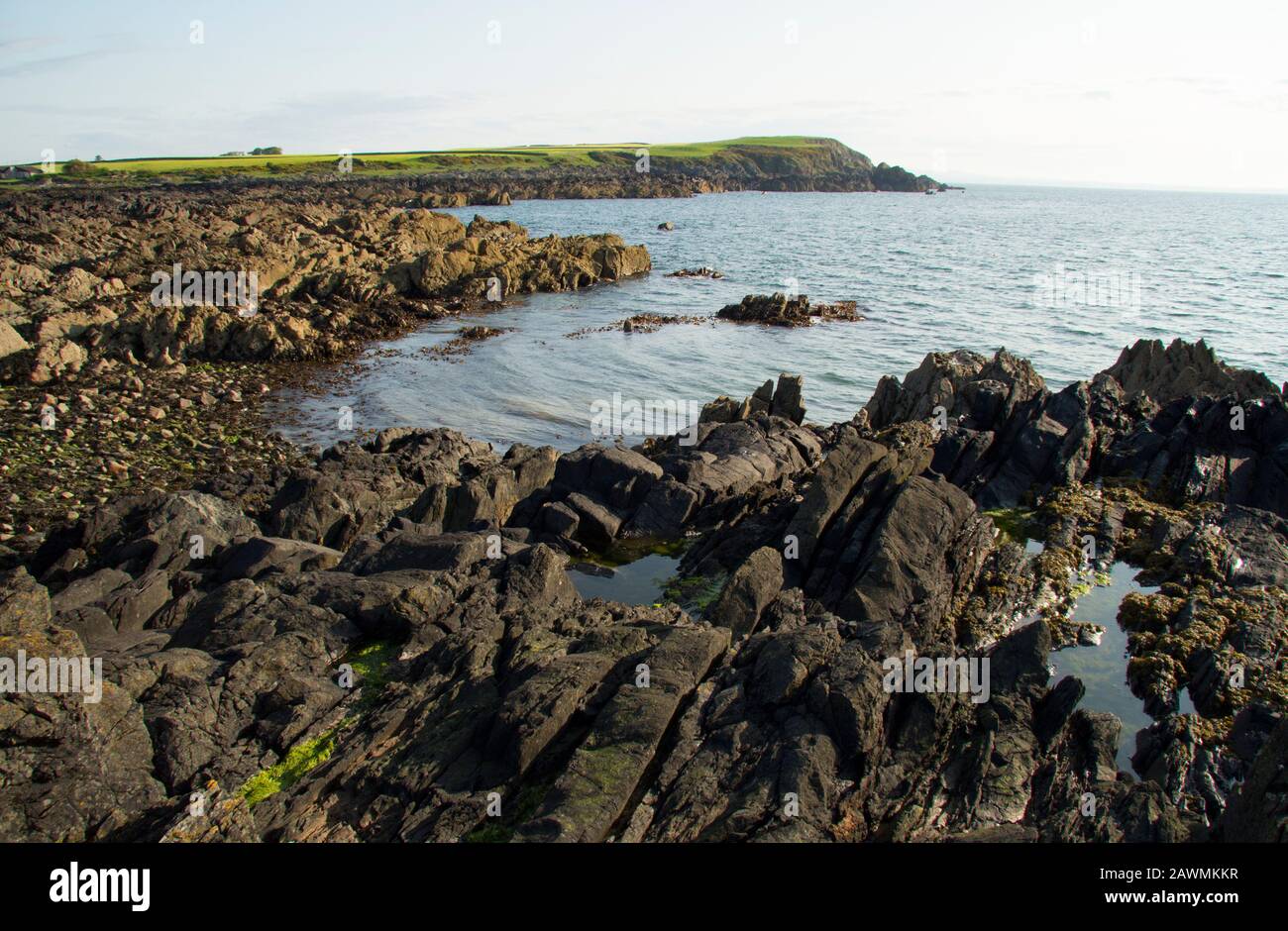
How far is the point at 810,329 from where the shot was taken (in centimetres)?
5872

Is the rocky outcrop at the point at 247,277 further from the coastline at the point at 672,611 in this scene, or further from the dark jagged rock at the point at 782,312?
the dark jagged rock at the point at 782,312

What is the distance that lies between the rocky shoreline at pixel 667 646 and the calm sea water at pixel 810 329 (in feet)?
37.3

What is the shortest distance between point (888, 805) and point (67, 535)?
1950cm

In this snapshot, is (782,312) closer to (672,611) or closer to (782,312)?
(782,312)

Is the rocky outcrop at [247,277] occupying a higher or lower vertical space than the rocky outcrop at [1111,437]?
higher

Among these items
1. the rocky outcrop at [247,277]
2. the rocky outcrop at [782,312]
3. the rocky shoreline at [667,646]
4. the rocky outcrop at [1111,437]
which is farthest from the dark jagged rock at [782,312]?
the rocky shoreline at [667,646]

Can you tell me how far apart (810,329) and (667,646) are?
158 feet

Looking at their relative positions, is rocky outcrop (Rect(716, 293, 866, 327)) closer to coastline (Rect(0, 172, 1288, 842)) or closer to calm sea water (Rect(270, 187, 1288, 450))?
calm sea water (Rect(270, 187, 1288, 450))

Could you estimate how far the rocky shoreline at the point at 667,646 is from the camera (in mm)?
11148

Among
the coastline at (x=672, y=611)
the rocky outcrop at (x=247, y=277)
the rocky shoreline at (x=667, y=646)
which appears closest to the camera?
the rocky shoreline at (x=667, y=646)

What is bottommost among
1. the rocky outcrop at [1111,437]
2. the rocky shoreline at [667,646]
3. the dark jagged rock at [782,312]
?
the rocky shoreline at [667,646]

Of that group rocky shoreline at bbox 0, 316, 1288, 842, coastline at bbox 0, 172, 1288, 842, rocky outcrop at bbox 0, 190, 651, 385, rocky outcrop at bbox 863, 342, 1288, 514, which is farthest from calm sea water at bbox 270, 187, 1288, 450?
rocky shoreline at bbox 0, 316, 1288, 842

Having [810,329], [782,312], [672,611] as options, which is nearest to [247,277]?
[782,312]

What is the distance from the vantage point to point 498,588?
17.4m
